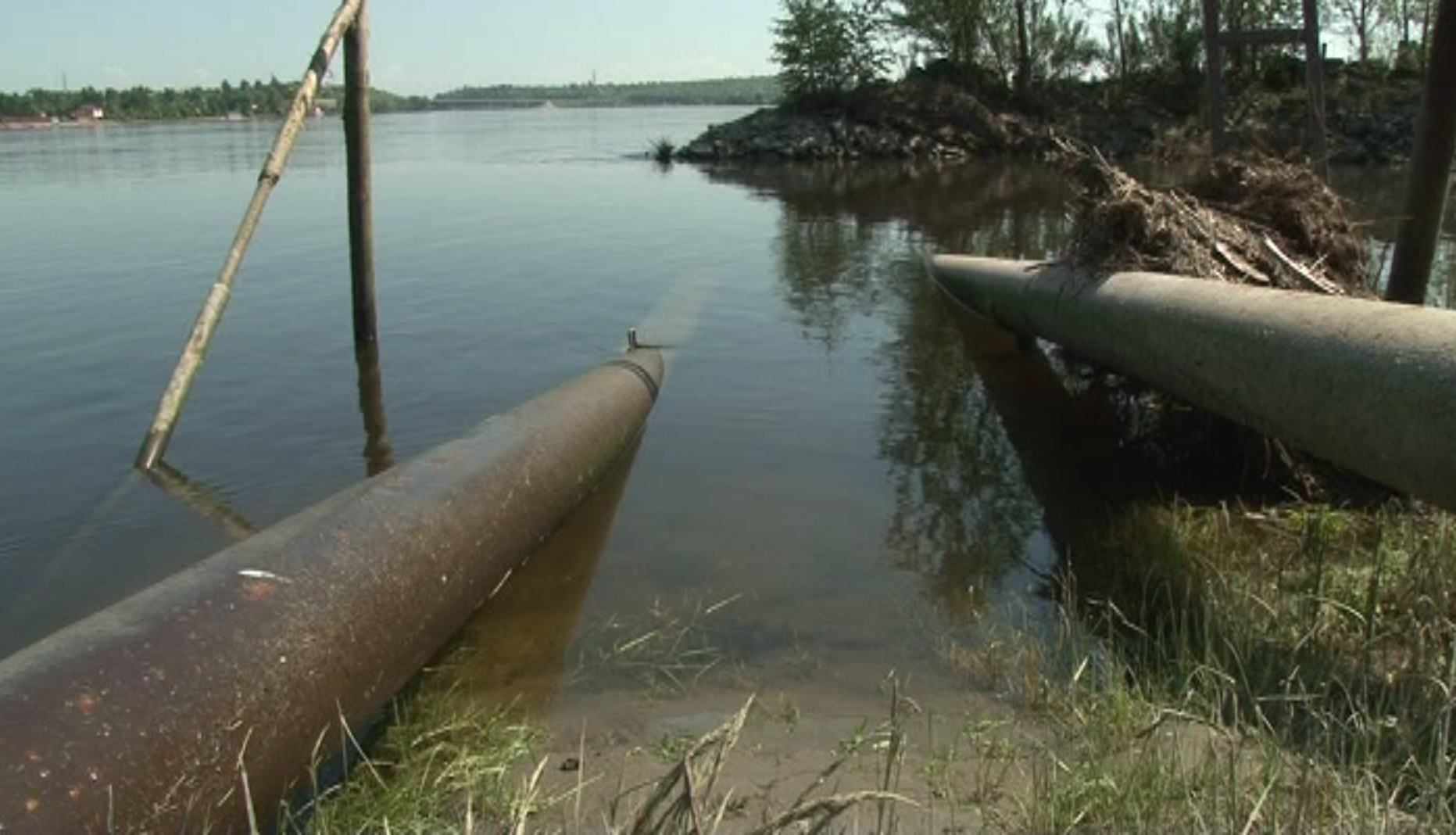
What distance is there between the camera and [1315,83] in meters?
9.99

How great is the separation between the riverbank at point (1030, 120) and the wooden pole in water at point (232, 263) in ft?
108

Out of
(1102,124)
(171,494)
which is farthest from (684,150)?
(171,494)

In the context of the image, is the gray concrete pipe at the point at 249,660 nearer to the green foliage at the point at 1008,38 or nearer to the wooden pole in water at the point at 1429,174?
the wooden pole in water at the point at 1429,174

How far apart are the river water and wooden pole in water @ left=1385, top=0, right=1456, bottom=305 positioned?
2.13 metres

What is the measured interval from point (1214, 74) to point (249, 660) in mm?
9758

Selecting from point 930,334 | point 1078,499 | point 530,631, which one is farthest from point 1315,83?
point 530,631

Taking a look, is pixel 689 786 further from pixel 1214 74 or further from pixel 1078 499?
pixel 1214 74

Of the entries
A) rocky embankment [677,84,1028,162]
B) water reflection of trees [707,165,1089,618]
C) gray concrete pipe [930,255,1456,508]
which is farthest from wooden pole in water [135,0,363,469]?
rocky embankment [677,84,1028,162]

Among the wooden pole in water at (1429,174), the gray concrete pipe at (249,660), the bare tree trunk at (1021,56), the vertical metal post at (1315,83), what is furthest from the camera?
the bare tree trunk at (1021,56)

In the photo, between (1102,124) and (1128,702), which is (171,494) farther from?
(1102,124)

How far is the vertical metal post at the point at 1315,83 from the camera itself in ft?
31.8

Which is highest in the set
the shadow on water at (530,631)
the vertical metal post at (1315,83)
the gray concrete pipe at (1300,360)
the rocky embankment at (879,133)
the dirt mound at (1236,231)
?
the rocky embankment at (879,133)

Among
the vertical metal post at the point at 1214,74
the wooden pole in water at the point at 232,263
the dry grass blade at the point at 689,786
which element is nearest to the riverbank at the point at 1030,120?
the vertical metal post at the point at 1214,74

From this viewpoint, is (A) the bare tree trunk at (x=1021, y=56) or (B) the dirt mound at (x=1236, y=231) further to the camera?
(A) the bare tree trunk at (x=1021, y=56)
